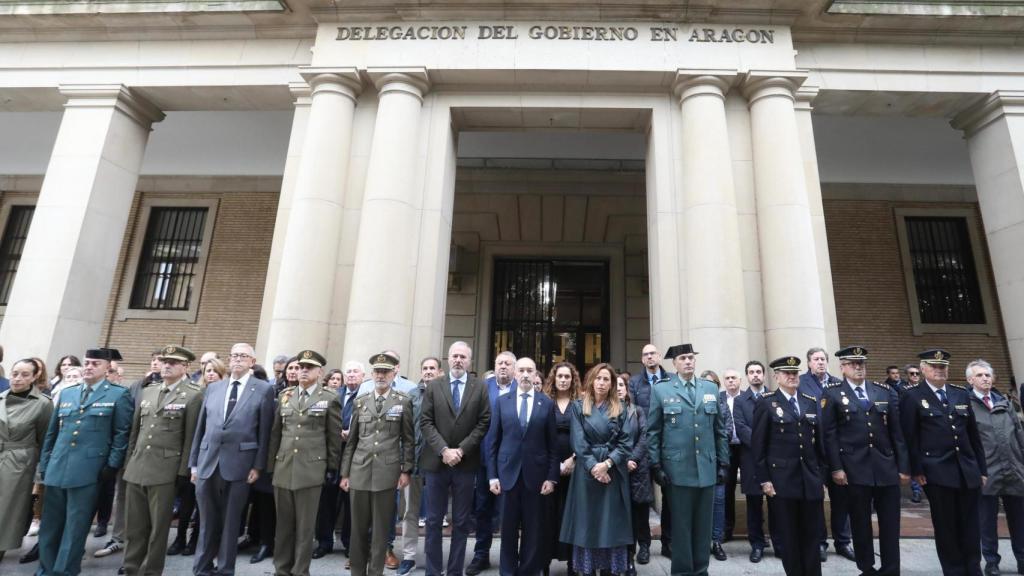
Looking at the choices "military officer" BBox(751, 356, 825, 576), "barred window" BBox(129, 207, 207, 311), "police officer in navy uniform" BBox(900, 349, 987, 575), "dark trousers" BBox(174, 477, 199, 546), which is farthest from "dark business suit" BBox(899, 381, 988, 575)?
"barred window" BBox(129, 207, 207, 311)

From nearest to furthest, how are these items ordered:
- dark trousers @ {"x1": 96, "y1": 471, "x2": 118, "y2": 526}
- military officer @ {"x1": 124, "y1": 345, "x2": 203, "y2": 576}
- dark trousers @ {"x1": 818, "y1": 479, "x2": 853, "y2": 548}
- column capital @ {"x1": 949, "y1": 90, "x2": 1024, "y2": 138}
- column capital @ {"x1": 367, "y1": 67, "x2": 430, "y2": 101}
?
military officer @ {"x1": 124, "y1": 345, "x2": 203, "y2": 576} < dark trousers @ {"x1": 818, "y1": 479, "x2": 853, "y2": 548} < dark trousers @ {"x1": 96, "y1": 471, "x2": 118, "y2": 526} < column capital @ {"x1": 367, "y1": 67, "x2": 430, "y2": 101} < column capital @ {"x1": 949, "y1": 90, "x2": 1024, "y2": 138}

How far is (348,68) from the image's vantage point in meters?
8.66

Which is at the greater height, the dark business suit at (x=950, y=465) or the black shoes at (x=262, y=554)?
the dark business suit at (x=950, y=465)

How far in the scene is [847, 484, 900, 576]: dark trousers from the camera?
181 inches

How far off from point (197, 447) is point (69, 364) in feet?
9.04

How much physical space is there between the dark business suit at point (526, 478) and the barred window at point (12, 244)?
17.6 meters

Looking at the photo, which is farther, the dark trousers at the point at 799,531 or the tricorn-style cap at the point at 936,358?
the tricorn-style cap at the point at 936,358

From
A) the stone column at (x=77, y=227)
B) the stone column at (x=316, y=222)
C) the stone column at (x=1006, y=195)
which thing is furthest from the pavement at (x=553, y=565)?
the stone column at (x=1006, y=195)

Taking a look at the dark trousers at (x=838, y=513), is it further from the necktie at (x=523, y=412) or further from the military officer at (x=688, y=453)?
the necktie at (x=523, y=412)

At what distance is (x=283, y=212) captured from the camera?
8727 mm

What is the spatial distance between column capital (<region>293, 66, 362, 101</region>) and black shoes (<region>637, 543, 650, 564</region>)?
8364 millimetres

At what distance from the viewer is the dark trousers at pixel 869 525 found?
460cm

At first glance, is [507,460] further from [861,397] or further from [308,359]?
[861,397]

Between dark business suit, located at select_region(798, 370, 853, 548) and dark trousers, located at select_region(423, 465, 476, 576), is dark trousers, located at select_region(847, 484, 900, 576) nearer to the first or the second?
dark business suit, located at select_region(798, 370, 853, 548)
